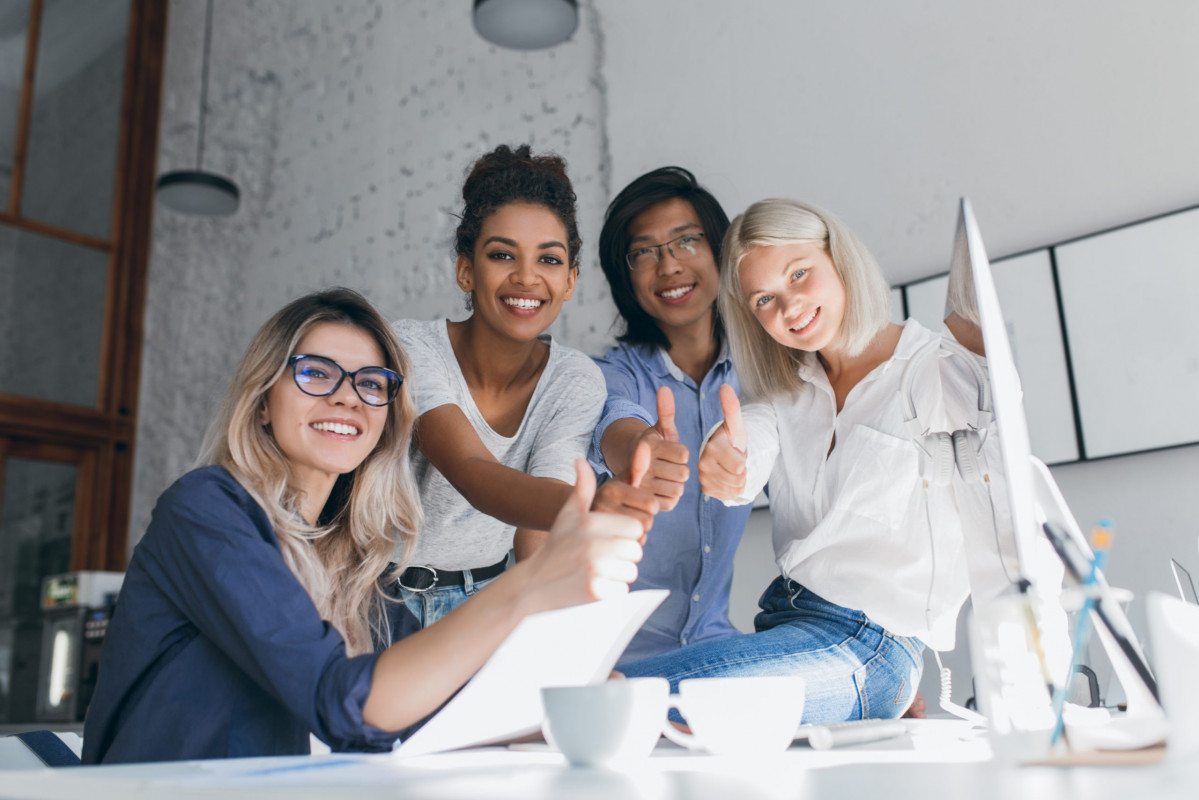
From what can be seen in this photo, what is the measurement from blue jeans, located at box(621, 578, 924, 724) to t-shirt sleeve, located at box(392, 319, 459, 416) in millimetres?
610

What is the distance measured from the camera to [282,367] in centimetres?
142

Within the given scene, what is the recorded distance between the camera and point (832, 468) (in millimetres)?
1632

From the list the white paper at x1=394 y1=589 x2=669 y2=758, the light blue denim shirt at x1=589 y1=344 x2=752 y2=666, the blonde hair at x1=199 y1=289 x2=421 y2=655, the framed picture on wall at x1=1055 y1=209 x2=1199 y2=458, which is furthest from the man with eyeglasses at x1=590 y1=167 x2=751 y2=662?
the white paper at x1=394 y1=589 x2=669 y2=758

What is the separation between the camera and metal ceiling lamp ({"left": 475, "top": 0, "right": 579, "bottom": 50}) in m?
3.09

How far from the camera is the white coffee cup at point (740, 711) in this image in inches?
32.0

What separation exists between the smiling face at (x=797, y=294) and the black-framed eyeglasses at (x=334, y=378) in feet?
2.16

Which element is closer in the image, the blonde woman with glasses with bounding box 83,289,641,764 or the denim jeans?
the blonde woman with glasses with bounding box 83,289,641,764

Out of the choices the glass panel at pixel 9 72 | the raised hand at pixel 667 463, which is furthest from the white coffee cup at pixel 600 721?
the glass panel at pixel 9 72

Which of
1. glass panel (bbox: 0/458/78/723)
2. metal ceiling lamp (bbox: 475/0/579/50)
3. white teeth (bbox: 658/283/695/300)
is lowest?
glass panel (bbox: 0/458/78/723)

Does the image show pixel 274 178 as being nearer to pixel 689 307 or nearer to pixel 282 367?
pixel 689 307

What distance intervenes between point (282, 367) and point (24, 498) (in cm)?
486

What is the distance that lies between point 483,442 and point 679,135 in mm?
2028

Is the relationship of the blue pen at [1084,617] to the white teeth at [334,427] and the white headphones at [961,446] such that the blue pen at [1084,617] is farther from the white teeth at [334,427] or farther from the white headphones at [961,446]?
the white teeth at [334,427]

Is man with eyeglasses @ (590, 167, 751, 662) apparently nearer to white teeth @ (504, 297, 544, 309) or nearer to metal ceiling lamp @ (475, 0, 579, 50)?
Result: white teeth @ (504, 297, 544, 309)
